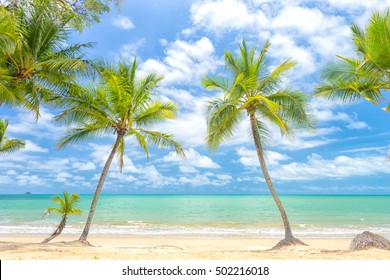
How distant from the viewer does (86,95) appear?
13898 millimetres

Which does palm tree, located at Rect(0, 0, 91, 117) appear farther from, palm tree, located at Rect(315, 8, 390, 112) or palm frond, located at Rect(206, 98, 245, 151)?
palm tree, located at Rect(315, 8, 390, 112)

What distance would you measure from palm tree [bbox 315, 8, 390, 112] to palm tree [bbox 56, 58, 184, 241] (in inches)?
244

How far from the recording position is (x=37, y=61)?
12.6m

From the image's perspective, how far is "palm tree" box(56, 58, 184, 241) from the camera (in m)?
13.9

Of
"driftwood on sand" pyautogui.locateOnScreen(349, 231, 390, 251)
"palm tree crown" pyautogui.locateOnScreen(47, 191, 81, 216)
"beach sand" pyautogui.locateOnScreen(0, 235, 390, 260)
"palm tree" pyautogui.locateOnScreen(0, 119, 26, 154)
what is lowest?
"beach sand" pyautogui.locateOnScreen(0, 235, 390, 260)

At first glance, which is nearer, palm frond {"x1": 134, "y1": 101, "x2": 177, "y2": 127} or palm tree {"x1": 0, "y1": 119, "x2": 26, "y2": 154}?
palm frond {"x1": 134, "y1": 101, "x2": 177, "y2": 127}

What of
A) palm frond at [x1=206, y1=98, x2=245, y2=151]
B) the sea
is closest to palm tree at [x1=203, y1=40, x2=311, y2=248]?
palm frond at [x1=206, y1=98, x2=245, y2=151]

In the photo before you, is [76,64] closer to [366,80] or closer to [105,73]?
[105,73]

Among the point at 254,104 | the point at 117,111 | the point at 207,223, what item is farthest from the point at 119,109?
the point at 207,223

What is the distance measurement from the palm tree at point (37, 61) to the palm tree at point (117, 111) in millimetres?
883

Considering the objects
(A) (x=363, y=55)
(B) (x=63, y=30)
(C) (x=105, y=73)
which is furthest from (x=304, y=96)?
(B) (x=63, y=30)

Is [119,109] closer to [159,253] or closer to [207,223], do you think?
[159,253]

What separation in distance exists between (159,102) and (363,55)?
303 inches

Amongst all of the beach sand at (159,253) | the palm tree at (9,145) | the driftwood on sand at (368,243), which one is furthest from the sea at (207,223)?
the driftwood on sand at (368,243)
